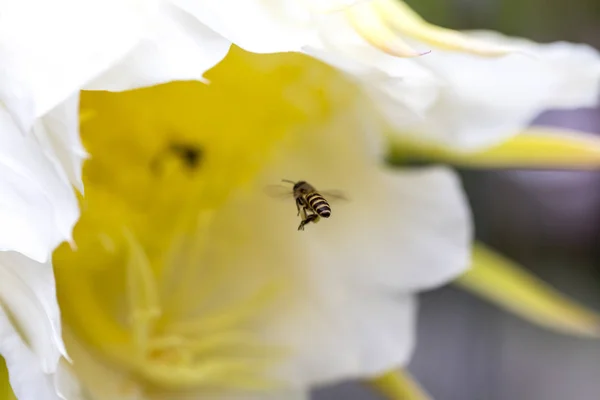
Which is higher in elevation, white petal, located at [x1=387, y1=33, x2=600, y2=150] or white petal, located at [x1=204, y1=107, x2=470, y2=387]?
white petal, located at [x1=387, y1=33, x2=600, y2=150]

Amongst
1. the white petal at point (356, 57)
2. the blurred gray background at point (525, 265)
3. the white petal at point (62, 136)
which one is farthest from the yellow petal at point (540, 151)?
the blurred gray background at point (525, 265)

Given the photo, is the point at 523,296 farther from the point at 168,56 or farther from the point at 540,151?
the point at 168,56

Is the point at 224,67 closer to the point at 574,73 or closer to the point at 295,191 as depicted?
the point at 295,191

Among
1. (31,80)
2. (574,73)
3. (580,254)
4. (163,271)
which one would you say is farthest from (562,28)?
(31,80)

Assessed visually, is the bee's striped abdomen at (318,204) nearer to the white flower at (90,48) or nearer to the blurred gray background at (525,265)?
the white flower at (90,48)

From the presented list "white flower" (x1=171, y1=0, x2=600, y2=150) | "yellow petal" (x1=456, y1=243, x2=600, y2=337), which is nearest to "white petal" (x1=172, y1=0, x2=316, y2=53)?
"white flower" (x1=171, y1=0, x2=600, y2=150)

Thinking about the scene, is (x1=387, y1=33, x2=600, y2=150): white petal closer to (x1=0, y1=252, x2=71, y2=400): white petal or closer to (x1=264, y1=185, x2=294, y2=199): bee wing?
(x1=264, y1=185, x2=294, y2=199): bee wing
